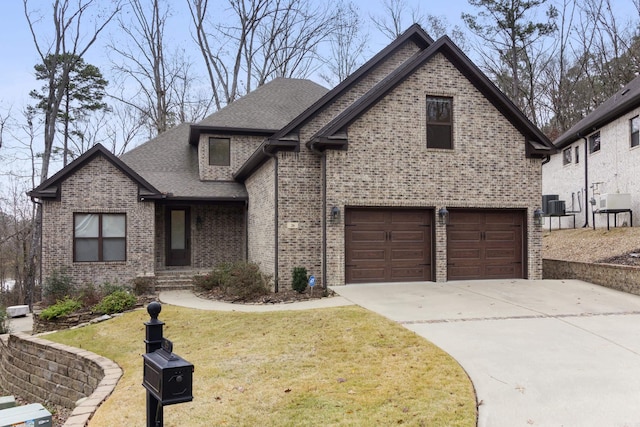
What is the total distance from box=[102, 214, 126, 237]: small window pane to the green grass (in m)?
6.26

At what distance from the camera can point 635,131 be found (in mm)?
17406

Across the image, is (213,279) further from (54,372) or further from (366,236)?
(54,372)

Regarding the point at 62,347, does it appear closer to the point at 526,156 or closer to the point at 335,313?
the point at 335,313

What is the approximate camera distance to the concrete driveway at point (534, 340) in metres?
4.82

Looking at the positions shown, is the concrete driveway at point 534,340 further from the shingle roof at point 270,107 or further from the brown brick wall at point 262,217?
the shingle roof at point 270,107

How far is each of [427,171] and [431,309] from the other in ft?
15.1

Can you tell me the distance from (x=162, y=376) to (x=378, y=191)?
1014 centimetres

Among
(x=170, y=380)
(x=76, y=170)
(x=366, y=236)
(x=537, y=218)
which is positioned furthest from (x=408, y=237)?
(x=170, y=380)

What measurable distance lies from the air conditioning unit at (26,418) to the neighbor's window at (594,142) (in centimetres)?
2129

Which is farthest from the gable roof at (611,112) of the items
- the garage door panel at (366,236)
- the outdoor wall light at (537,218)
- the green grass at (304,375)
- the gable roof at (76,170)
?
the gable roof at (76,170)

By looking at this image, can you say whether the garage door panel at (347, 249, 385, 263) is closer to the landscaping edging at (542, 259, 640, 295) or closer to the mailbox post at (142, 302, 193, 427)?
the landscaping edging at (542, 259, 640, 295)

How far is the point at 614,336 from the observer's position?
24.5 ft

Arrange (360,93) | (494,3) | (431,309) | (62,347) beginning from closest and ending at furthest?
1. (62,347)
2. (431,309)
3. (360,93)
4. (494,3)

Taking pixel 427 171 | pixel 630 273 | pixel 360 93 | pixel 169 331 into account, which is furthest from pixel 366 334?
pixel 360 93
